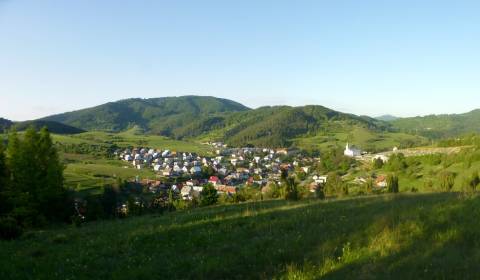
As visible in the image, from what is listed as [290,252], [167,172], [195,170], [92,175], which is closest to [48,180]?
[290,252]

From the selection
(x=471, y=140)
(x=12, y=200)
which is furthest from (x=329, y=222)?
(x=471, y=140)

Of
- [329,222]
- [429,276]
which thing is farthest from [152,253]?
[429,276]

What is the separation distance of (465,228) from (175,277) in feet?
24.5

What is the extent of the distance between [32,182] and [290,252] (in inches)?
1381

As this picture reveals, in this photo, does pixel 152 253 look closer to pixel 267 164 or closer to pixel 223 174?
pixel 223 174

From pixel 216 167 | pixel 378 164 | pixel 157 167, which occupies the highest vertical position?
pixel 378 164

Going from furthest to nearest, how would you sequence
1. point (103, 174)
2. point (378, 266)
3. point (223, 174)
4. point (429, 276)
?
point (223, 174)
point (103, 174)
point (378, 266)
point (429, 276)

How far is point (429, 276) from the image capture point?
714 cm

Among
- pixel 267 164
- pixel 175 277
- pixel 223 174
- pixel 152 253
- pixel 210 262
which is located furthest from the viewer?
pixel 267 164

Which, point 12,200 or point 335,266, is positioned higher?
point 335,266

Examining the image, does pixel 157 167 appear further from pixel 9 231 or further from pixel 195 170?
pixel 9 231

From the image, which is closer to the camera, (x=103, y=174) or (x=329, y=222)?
(x=329, y=222)

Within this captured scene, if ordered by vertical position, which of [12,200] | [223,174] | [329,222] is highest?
[329,222]

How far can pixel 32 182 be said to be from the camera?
124ft
